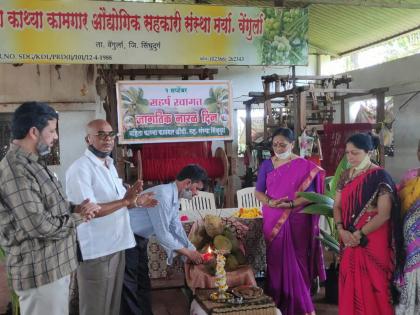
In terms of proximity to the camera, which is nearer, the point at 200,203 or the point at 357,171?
the point at 357,171

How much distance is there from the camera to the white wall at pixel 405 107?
27.3 ft

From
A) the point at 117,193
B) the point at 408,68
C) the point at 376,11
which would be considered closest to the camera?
the point at 117,193

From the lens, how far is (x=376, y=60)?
9.73 meters

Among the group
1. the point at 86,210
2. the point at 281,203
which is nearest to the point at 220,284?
the point at 281,203

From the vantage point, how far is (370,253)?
2707 millimetres

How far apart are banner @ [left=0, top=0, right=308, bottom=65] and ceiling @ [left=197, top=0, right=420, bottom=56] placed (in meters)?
3.10

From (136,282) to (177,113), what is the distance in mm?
2042

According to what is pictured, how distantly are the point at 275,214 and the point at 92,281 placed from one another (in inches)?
60.8

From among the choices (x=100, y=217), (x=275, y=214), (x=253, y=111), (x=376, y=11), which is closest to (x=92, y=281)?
(x=100, y=217)

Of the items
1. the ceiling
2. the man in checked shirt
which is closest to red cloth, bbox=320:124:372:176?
the ceiling

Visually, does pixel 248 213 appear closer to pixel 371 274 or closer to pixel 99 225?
pixel 371 274

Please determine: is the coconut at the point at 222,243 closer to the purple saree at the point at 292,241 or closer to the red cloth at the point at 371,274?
the purple saree at the point at 292,241

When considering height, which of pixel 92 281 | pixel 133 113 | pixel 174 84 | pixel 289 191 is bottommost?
pixel 92 281

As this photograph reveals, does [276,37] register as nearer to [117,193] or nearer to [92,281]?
[117,193]
